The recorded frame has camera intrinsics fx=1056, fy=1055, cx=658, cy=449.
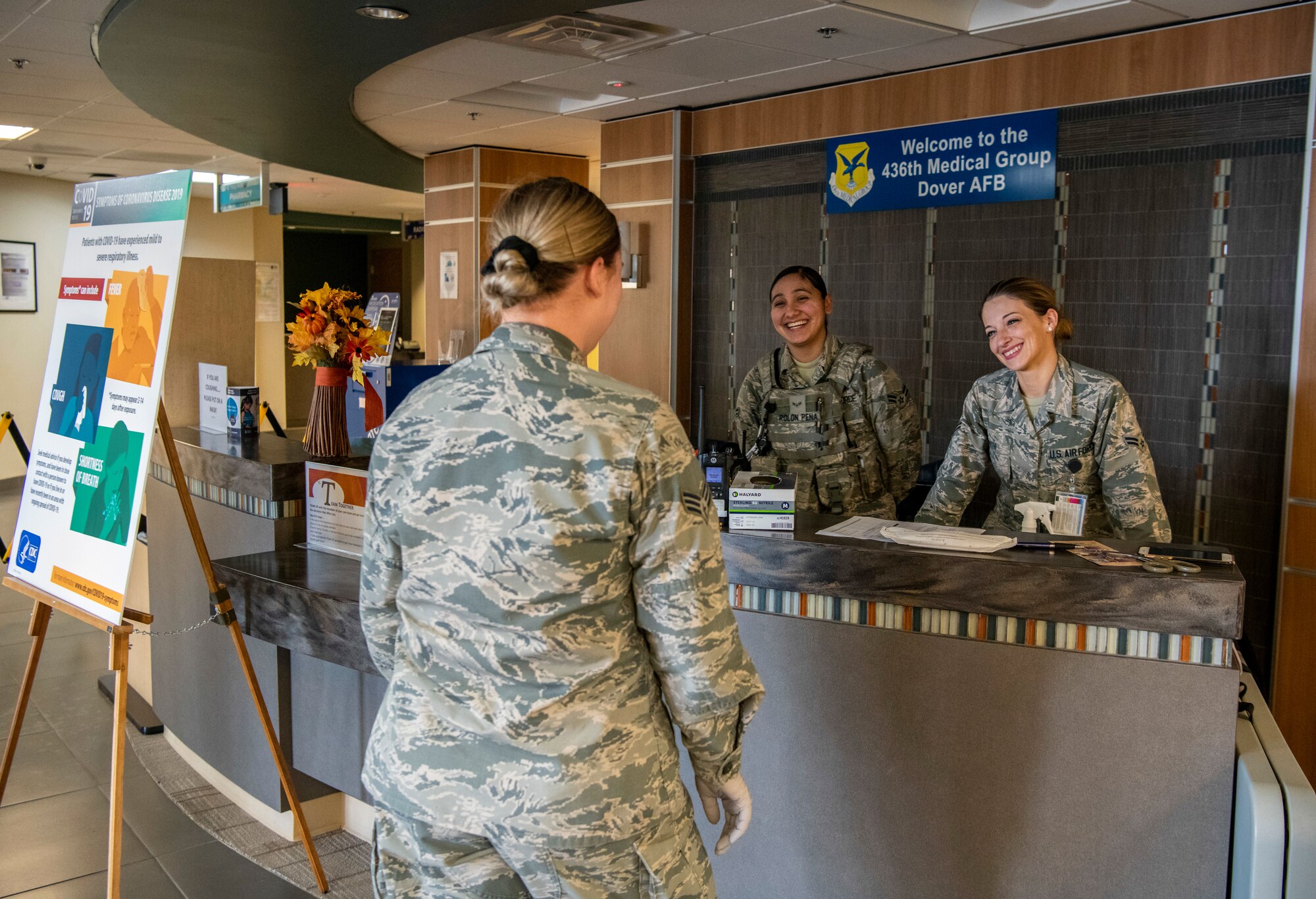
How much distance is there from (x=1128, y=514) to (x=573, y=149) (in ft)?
23.4

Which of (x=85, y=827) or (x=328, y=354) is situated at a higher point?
(x=328, y=354)

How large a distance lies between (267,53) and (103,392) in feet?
10.8

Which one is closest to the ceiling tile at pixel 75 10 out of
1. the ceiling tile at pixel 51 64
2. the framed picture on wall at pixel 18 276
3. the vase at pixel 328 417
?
the ceiling tile at pixel 51 64

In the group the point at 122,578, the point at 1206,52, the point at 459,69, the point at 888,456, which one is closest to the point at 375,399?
the point at 122,578

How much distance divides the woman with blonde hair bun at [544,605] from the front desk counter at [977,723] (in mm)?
1009

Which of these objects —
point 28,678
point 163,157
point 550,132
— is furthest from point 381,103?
point 28,678

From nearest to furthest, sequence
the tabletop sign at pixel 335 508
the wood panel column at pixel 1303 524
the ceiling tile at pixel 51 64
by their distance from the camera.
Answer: the tabletop sign at pixel 335 508, the wood panel column at pixel 1303 524, the ceiling tile at pixel 51 64

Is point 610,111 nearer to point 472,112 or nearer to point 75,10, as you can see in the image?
point 472,112

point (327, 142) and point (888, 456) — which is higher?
point (327, 142)

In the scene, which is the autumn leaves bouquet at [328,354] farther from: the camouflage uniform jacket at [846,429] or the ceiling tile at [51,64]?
the ceiling tile at [51,64]

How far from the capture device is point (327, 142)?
8703mm

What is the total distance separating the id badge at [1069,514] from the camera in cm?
280

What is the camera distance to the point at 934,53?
17.7 ft

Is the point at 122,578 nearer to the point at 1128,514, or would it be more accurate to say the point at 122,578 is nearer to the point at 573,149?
the point at 1128,514
